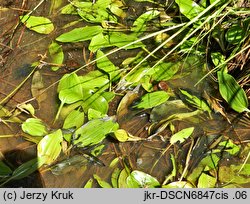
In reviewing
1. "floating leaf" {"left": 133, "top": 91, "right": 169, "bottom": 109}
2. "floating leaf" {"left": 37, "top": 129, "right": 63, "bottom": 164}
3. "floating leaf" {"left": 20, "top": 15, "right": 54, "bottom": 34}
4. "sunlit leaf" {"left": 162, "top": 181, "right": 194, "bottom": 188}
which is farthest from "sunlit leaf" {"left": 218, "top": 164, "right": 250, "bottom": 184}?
"floating leaf" {"left": 20, "top": 15, "right": 54, "bottom": 34}

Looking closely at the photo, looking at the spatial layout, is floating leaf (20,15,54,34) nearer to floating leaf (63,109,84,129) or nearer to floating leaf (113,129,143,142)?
floating leaf (63,109,84,129)

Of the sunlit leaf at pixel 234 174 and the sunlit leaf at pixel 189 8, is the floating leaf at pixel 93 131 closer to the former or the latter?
the sunlit leaf at pixel 234 174

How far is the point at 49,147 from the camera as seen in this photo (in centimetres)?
162

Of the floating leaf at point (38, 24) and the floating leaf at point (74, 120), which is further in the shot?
the floating leaf at point (38, 24)

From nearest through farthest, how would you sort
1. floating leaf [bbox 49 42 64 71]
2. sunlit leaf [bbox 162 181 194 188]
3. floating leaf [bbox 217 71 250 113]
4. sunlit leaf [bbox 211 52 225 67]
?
sunlit leaf [bbox 162 181 194 188]
floating leaf [bbox 217 71 250 113]
sunlit leaf [bbox 211 52 225 67]
floating leaf [bbox 49 42 64 71]

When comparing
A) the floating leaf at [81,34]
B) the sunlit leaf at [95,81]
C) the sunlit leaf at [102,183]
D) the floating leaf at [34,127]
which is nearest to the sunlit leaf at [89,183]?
the sunlit leaf at [102,183]

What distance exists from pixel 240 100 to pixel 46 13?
90 centimetres

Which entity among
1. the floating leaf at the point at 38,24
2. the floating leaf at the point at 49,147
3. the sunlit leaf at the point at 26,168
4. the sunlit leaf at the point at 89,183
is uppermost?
the floating leaf at the point at 38,24

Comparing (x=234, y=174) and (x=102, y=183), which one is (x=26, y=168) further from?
(x=234, y=174)

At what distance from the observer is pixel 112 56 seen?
1.87m

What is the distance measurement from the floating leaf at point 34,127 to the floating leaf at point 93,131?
0.11 metres

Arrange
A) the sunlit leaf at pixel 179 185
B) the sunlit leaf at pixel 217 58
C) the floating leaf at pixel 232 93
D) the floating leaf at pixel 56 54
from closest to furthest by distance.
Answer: the sunlit leaf at pixel 179 185
the floating leaf at pixel 232 93
the sunlit leaf at pixel 217 58
the floating leaf at pixel 56 54

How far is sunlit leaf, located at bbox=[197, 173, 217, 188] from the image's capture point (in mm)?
1526

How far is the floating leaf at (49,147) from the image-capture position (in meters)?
1.61
